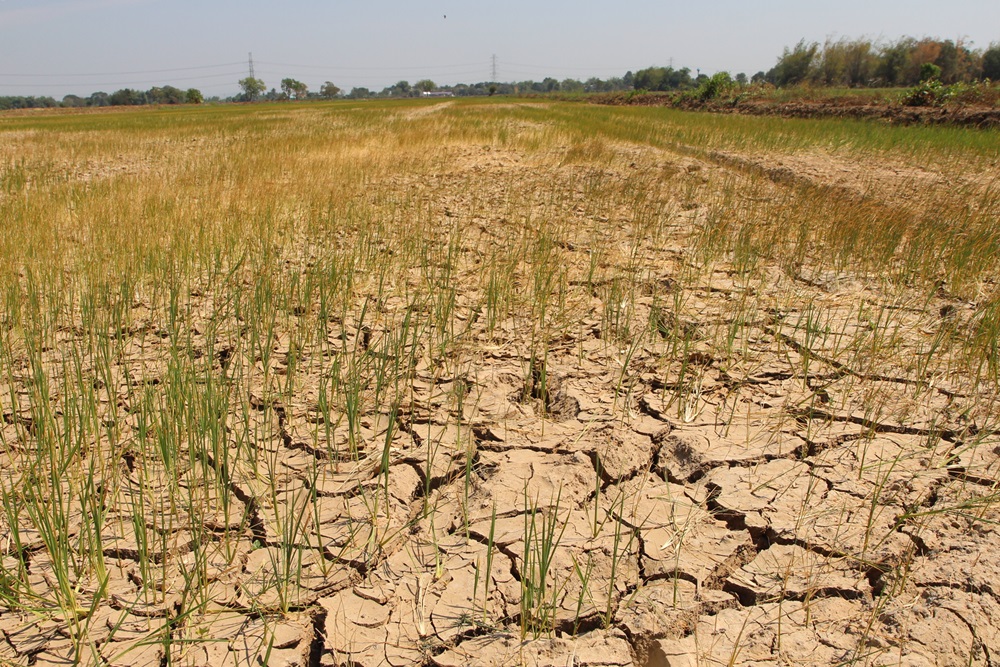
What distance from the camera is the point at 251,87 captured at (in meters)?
109

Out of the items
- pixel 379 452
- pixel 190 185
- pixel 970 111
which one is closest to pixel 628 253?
pixel 379 452

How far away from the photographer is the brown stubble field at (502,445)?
1513 mm

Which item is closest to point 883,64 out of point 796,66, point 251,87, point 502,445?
point 796,66

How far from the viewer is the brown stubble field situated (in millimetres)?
1513

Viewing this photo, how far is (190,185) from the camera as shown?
6.91m

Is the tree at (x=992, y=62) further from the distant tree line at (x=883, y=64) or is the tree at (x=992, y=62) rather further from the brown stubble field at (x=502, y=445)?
the brown stubble field at (x=502, y=445)

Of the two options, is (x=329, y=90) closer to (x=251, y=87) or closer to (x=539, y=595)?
(x=251, y=87)

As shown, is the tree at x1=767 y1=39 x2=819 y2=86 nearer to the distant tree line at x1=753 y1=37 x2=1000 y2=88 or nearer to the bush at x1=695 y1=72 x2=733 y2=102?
the distant tree line at x1=753 y1=37 x2=1000 y2=88

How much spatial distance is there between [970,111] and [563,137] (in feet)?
37.9

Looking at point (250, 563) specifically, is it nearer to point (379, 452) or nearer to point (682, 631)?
point (379, 452)

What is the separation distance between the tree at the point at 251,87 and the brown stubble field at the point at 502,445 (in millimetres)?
116982

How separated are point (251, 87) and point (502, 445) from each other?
124 m

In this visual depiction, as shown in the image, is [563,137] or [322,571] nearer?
[322,571]

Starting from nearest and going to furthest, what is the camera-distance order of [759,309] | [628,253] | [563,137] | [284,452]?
[284,452] → [759,309] → [628,253] → [563,137]
